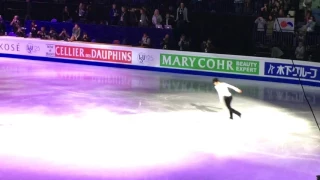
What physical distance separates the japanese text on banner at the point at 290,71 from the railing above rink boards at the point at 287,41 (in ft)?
1.87

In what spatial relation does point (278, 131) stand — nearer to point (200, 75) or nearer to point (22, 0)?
point (200, 75)

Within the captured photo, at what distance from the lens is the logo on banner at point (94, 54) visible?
25.1m

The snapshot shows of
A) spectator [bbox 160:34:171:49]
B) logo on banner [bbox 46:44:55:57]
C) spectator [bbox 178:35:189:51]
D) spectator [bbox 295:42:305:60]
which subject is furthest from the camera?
logo on banner [bbox 46:44:55:57]

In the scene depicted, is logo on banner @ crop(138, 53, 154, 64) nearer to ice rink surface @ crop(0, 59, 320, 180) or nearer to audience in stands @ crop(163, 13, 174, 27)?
audience in stands @ crop(163, 13, 174, 27)

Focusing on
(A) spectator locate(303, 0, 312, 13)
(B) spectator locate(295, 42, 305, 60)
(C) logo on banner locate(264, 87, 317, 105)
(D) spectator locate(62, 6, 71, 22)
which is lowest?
(C) logo on banner locate(264, 87, 317, 105)

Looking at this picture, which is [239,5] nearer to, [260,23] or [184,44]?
[260,23]

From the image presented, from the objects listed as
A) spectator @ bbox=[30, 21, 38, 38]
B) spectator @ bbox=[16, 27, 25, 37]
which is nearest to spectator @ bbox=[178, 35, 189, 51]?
spectator @ bbox=[30, 21, 38, 38]

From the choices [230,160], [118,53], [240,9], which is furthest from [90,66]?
[230,160]

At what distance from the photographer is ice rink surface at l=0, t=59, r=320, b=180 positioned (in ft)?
32.5

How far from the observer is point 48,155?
1071cm

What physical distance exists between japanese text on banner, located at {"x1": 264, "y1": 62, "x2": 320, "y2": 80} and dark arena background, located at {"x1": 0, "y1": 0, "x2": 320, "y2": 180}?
1.7 inches

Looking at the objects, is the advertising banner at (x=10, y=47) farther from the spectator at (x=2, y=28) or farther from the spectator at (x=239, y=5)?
the spectator at (x=239, y=5)

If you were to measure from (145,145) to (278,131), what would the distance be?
12.2ft

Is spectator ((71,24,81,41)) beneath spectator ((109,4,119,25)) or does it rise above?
beneath
